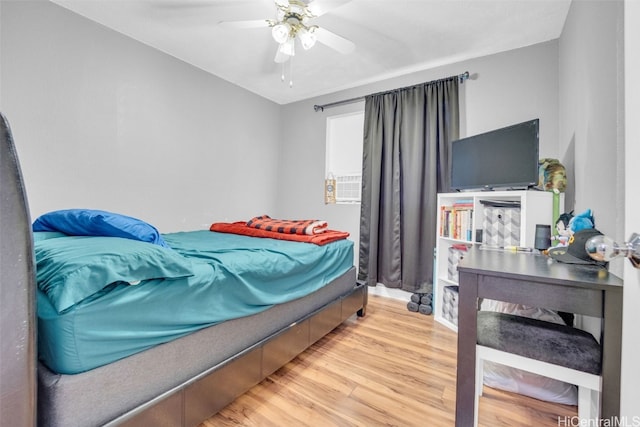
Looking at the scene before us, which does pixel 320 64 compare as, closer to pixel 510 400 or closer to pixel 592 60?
pixel 592 60

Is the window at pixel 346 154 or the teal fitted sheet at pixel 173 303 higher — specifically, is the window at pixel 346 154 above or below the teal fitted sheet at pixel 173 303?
above

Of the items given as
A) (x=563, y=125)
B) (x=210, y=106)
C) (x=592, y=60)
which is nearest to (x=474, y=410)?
(x=592, y=60)

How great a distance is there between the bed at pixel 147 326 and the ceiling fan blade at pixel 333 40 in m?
1.53

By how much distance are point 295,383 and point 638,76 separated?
1.81m

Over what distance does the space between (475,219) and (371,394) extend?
150 cm

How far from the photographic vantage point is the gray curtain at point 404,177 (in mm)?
2787

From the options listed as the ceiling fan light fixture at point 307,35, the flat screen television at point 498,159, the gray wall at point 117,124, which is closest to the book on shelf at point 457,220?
the flat screen television at point 498,159

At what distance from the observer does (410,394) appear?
1.51 m

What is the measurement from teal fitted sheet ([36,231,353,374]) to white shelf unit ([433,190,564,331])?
1.29m

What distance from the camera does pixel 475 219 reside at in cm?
220

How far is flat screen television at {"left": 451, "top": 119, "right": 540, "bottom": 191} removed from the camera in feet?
6.24

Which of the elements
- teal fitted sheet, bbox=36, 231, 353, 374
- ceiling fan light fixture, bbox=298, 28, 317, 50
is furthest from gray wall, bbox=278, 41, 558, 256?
teal fitted sheet, bbox=36, 231, 353, 374

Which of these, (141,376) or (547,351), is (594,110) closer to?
(547,351)

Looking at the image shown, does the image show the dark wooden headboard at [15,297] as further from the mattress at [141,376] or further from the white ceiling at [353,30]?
the white ceiling at [353,30]
